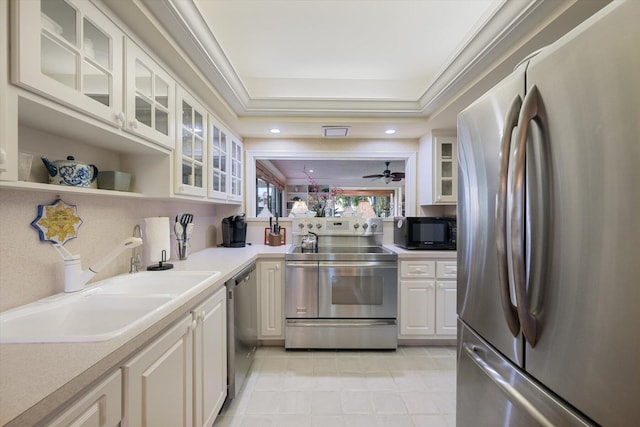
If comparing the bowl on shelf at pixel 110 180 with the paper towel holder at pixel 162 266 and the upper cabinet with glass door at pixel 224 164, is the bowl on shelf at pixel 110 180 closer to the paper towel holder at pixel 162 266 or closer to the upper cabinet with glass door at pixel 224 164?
the paper towel holder at pixel 162 266

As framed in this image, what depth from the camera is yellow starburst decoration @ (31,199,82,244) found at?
1.10 metres

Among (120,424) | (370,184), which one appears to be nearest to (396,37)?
(120,424)

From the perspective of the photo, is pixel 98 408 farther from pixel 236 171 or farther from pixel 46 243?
pixel 236 171

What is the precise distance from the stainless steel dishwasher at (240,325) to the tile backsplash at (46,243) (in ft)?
2.26

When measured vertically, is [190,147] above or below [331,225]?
above

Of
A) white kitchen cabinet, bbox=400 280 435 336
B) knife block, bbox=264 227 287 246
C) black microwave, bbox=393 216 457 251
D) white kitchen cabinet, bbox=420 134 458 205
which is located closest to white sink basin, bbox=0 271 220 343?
knife block, bbox=264 227 287 246

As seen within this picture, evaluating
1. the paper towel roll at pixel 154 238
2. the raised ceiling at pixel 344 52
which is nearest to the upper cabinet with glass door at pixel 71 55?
the raised ceiling at pixel 344 52

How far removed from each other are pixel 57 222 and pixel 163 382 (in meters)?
0.89

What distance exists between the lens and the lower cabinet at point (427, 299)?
7.65 ft

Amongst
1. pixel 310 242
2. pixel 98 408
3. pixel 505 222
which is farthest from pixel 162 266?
pixel 505 222

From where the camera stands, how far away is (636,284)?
0.50 meters

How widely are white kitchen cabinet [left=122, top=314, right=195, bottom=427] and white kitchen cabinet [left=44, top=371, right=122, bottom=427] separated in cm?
3

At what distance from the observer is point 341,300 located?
227 cm

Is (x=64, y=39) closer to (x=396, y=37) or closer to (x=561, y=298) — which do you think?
(x=561, y=298)
